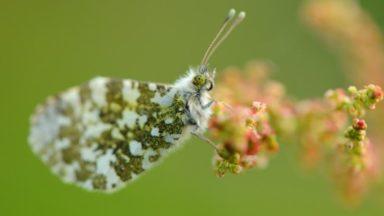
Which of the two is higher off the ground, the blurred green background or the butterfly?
the blurred green background

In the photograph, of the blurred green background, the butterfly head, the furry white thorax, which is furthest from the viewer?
the blurred green background

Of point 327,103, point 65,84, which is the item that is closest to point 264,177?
point 65,84

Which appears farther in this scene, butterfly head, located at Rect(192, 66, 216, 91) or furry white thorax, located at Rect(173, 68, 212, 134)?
butterfly head, located at Rect(192, 66, 216, 91)

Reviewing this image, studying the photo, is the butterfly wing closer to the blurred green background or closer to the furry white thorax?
the furry white thorax

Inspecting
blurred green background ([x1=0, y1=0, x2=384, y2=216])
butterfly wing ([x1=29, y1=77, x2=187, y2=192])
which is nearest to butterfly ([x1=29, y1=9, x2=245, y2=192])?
butterfly wing ([x1=29, y1=77, x2=187, y2=192])

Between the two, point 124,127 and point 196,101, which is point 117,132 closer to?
point 124,127

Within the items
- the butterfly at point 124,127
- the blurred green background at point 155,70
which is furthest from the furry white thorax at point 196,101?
the blurred green background at point 155,70

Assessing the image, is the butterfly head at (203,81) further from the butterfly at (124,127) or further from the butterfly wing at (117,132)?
the butterfly wing at (117,132)

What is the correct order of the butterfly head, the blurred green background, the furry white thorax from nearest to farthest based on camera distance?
the furry white thorax < the butterfly head < the blurred green background
